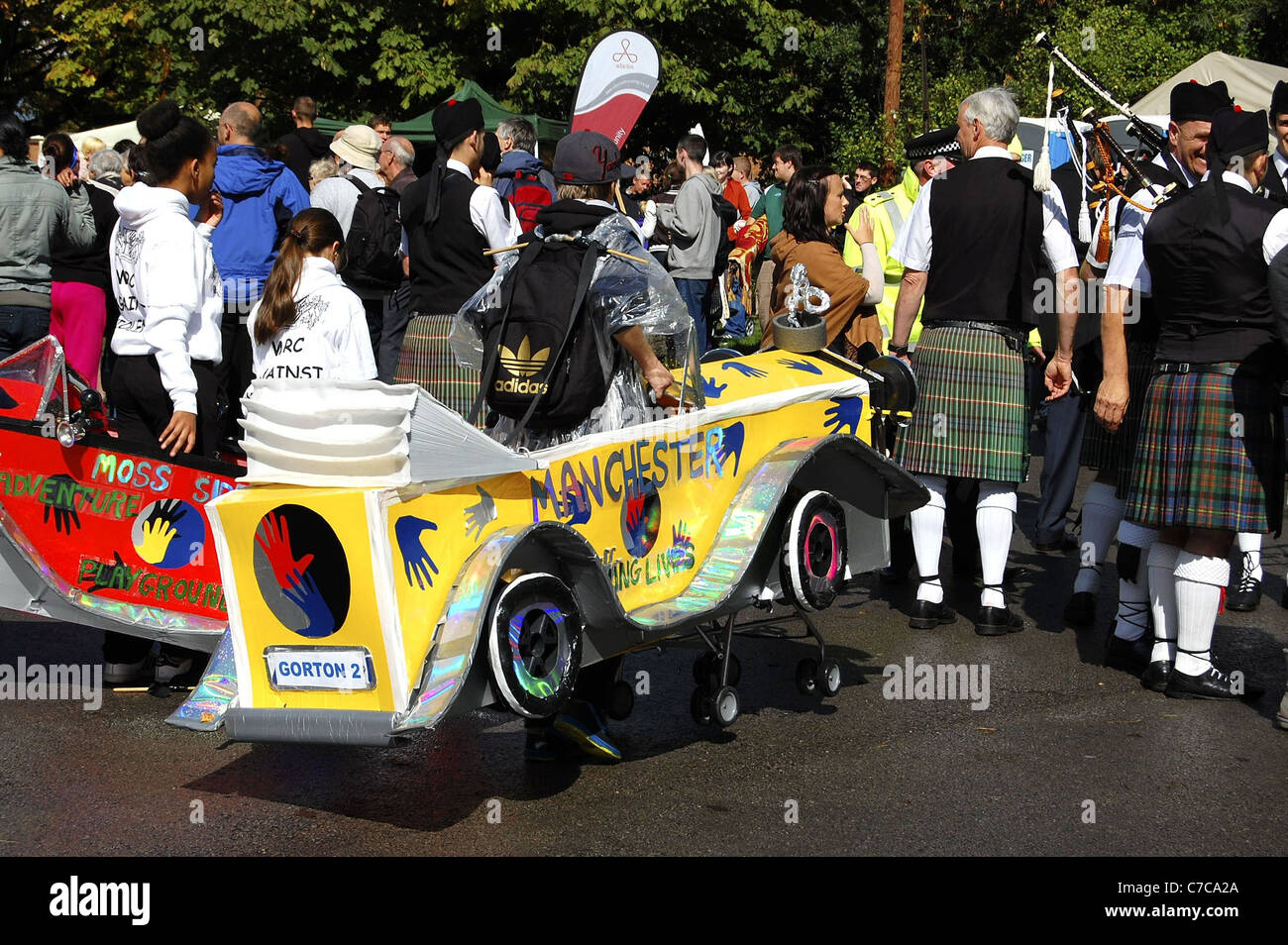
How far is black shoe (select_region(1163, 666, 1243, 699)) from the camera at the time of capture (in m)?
5.91

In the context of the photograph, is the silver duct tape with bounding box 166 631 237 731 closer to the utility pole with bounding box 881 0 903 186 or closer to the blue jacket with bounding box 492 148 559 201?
the blue jacket with bounding box 492 148 559 201

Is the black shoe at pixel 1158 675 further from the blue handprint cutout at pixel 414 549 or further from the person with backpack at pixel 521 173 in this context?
the person with backpack at pixel 521 173

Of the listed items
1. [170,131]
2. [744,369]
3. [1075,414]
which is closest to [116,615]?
[170,131]

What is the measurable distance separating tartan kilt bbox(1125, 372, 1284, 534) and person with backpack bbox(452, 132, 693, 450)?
6.93 feet

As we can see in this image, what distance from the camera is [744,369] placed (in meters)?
5.57

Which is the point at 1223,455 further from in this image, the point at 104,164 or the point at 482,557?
the point at 104,164

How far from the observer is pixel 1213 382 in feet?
19.0

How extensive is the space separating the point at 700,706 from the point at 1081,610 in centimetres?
262

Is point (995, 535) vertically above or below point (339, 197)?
below

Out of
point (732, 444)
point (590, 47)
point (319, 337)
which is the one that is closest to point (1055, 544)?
point (732, 444)

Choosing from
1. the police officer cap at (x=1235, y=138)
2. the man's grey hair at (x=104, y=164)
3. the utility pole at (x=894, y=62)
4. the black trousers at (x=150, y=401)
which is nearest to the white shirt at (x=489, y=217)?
the black trousers at (x=150, y=401)

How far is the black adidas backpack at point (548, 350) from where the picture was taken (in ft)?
16.0

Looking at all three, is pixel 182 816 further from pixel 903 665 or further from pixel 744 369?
pixel 903 665
